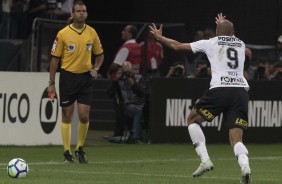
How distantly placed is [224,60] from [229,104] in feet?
1.94

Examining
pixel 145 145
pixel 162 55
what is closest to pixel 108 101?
pixel 162 55

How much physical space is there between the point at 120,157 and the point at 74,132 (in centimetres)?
257

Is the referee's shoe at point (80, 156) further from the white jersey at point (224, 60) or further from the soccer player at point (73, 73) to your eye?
the white jersey at point (224, 60)

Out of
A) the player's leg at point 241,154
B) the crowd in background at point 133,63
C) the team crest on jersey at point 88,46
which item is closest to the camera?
the player's leg at point 241,154

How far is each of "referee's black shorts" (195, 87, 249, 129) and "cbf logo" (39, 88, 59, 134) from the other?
275 inches

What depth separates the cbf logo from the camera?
20.6 meters

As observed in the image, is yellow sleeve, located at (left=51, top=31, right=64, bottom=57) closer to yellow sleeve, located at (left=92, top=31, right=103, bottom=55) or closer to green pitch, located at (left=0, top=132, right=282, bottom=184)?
yellow sleeve, located at (left=92, top=31, right=103, bottom=55)

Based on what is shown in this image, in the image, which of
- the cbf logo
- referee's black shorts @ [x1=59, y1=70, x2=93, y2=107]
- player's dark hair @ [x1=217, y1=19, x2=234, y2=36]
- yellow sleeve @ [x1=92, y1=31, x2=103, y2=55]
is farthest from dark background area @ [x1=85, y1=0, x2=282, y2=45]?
player's dark hair @ [x1=217, y1=19, x2=234, y2=36]

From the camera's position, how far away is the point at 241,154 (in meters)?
13.5

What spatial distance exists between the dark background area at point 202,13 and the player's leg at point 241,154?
12.4 meters

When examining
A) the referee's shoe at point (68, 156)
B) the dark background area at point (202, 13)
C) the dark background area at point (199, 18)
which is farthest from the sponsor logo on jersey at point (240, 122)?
the dark background area at point (202, 13)

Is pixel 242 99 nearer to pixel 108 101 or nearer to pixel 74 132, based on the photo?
pixel 74 132

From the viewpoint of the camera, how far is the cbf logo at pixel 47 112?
20.6 meters

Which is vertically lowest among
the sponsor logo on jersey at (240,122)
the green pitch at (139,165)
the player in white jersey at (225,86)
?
the green pitch at (139,165)
